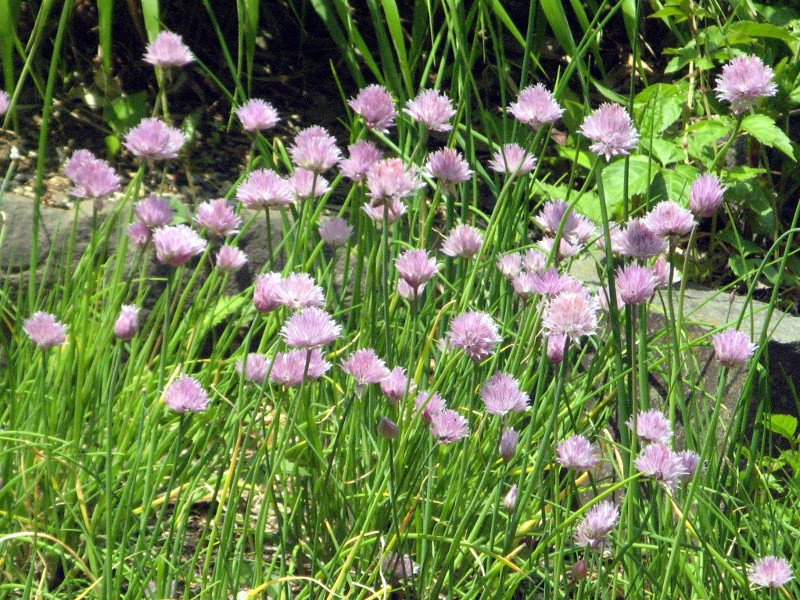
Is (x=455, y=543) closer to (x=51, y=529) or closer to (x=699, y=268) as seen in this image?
(x=51, y=529)

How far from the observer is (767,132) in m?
1.68

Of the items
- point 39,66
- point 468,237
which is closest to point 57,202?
point 39,66

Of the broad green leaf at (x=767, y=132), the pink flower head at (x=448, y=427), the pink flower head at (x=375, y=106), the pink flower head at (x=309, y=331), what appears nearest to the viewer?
the pink flower head at (x=309, y=331)

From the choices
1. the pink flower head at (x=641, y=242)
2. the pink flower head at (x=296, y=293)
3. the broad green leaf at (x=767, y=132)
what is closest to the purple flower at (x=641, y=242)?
the pink flower head at (x=641, y=242)

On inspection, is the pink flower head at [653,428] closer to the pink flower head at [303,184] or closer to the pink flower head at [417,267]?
the pink flower head at [417,267]

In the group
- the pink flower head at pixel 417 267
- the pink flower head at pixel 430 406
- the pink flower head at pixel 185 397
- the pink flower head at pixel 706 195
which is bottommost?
the pink flower head at pixel 430 406

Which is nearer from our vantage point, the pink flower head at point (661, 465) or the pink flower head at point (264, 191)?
the pink flower head at point (661, 465)

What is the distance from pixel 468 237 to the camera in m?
1.11

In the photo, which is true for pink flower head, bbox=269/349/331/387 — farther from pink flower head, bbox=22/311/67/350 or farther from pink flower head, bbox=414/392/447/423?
pink flower head, bbox=22/311/67/350

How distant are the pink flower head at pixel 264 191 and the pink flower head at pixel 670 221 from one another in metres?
0.41

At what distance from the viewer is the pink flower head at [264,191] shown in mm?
972

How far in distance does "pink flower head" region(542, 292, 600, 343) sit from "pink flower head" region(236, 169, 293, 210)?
0.35 m

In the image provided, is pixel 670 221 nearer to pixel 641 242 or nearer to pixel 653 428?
pixel 641 242

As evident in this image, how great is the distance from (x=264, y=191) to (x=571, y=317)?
15.3 inches
